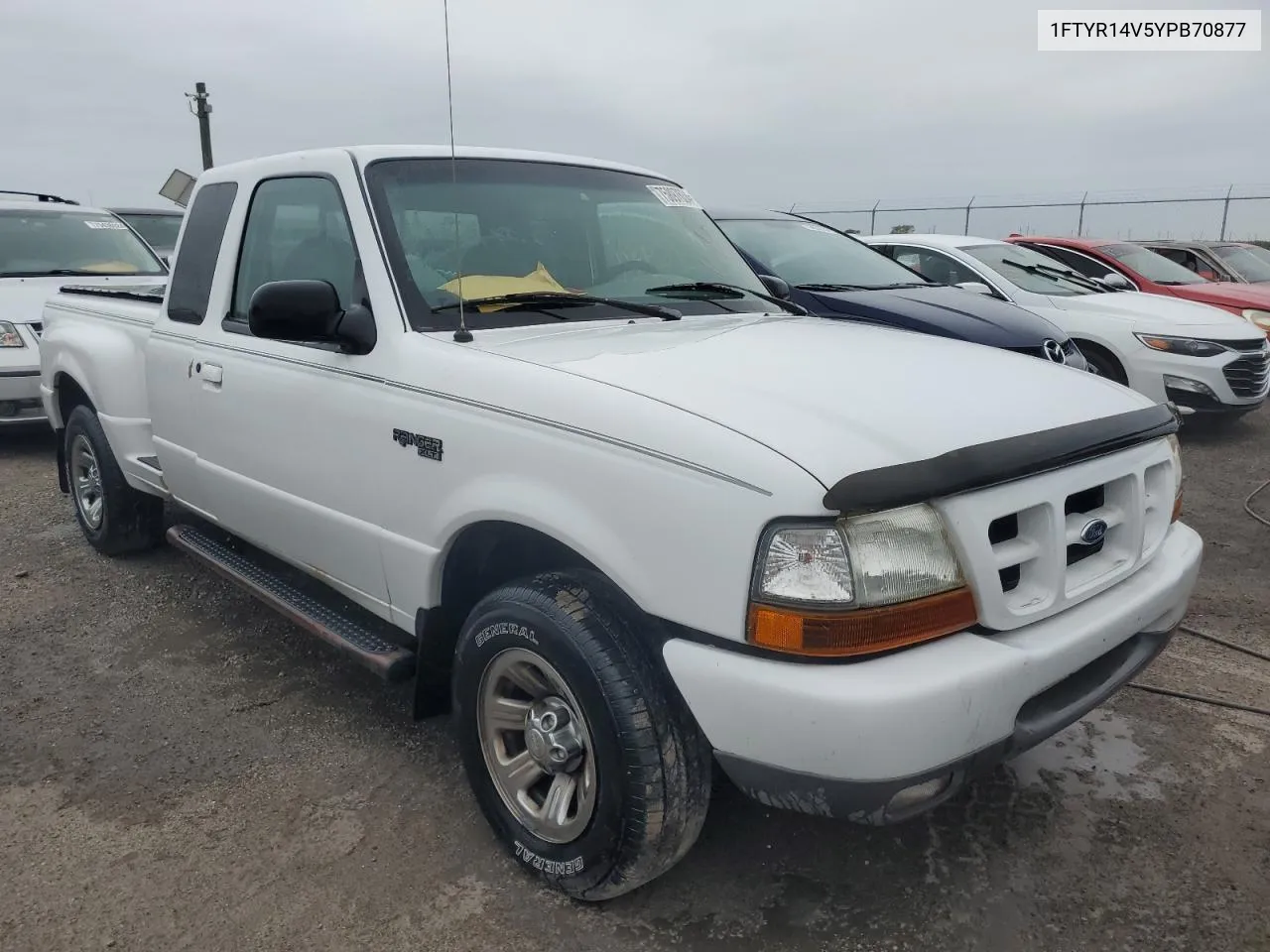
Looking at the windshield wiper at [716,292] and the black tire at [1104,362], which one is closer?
the windshield wiper at [716,292]

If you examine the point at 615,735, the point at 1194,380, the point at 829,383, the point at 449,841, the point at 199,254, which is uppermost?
the point at 199,254

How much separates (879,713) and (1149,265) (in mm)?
10600

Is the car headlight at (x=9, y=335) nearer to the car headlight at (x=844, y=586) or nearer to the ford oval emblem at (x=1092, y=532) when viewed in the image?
the car headlight at (x=844, y=586)

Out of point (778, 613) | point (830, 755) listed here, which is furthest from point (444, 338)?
point (830, 755)

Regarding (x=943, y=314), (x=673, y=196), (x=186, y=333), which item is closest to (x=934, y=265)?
(x=943, y=314)

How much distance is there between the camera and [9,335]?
279 inches

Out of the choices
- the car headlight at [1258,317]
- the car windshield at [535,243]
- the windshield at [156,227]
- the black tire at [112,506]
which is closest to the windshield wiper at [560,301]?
the car windshield at [535,243]

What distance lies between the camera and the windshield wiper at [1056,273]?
8.70m

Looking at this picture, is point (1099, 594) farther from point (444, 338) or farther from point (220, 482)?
point (220, 482)

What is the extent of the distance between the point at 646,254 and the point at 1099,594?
190 cm

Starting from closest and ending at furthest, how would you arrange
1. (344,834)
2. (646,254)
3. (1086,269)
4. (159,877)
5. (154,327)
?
(159,877) < (344,834) < (646,254) < (154,327) < (1086,269)

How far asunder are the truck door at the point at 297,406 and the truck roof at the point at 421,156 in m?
0.06

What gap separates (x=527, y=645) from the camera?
7.72 feet

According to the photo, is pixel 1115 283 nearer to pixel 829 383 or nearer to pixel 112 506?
pixel 829 383
